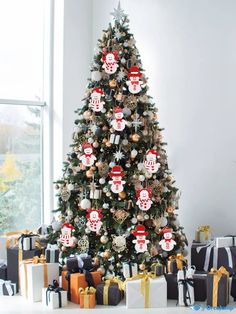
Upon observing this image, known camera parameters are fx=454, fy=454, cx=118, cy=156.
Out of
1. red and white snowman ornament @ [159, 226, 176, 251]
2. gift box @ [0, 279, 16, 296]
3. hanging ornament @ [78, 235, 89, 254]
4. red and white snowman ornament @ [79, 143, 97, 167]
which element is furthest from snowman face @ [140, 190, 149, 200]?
gift box @ [0, 279, 16, 296]

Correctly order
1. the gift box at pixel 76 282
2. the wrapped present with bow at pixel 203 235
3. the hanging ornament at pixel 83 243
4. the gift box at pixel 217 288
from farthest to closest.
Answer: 1. the wrapped present with bow at pixel 203 235
2. the hanging ornament at pixel 83 243
3. the gift box at pixel 76 282
4. the gift box at pixel 217 288

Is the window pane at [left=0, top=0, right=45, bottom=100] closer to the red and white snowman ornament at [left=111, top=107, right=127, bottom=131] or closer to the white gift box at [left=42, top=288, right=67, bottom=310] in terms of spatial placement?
the red and white snowman ornament at [left=111, top=107, right=127, bottom=131]

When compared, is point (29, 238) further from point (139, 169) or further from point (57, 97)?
point (57, 97)

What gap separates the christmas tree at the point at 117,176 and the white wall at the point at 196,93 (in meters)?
0.63

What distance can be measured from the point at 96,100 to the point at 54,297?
4.49ft

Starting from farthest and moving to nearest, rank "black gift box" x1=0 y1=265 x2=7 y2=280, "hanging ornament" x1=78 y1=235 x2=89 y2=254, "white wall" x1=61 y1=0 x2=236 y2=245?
"white wall" x1=61 y1=0 x2=236 y2=245 → "black gift box" x1=0 y1=265 x2=7 y2=280 → "hanging ornament" x1=78 y1=235 x2=89 y2=254

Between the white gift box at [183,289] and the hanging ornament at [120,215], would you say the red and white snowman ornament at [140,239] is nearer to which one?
the hanging ornament at [120,215]

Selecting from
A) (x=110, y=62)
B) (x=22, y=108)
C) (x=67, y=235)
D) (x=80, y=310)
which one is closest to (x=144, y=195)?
(x=67, y=235)

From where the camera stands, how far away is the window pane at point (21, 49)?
4375mm

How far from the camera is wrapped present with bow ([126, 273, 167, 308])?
2914 millimetres

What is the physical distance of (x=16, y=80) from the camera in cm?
443

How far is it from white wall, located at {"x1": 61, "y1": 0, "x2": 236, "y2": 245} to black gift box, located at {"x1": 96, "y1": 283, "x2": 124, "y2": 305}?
3.79 ft

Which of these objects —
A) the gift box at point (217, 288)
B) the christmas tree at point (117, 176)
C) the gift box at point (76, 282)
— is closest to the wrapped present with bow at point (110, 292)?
the gift box at point (76, 282)

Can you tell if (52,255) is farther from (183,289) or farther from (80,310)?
(183,289)
